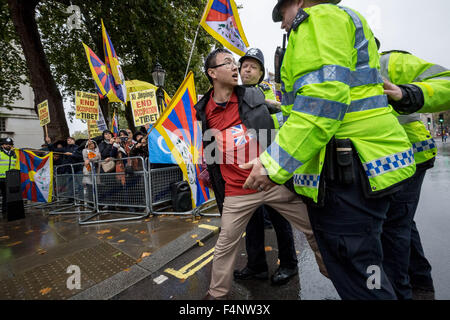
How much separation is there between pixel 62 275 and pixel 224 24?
481cm

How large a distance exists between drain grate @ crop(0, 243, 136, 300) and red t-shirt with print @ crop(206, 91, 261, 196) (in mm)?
1853

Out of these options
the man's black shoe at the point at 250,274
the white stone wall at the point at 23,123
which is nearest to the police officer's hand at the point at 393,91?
the man's black shoe at the point at 250,274

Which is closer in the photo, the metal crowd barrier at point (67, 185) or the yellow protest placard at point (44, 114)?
the metal crowd barrier at point (67, 185)

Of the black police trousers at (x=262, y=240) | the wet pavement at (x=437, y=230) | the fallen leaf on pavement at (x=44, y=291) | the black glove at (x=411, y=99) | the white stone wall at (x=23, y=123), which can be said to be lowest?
the fallen leaf on pavement at (x=44, y=291)

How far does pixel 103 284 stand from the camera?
2.33 metres

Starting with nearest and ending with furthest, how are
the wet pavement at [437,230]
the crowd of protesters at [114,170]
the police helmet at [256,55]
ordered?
the wet pavement at [437,230] → the police helmet at [256,55] → the crowd of protesters at [114,170]

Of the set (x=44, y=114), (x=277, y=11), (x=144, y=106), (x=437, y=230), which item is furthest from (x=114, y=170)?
(x=437, y=230)

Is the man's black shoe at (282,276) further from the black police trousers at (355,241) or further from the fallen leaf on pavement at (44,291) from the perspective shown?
the fallen leaf on pavement at (44,291)

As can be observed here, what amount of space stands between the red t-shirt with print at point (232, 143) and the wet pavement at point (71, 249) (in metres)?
1.75

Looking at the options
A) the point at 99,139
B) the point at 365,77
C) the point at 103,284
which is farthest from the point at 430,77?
the point at 99,139

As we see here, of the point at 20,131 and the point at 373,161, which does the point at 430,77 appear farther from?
the point at 20,131

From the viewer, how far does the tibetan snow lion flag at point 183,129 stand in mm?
3408

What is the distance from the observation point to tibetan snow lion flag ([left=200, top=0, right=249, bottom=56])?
421cm

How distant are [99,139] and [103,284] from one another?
6613 mm
